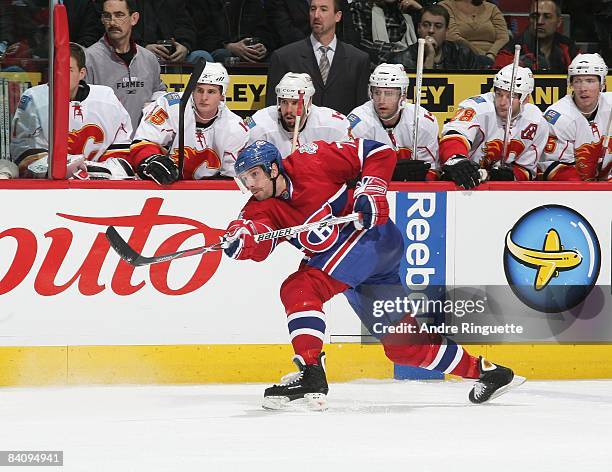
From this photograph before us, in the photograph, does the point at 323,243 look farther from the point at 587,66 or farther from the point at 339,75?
the point at 587,66

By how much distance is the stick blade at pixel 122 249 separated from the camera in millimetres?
5688

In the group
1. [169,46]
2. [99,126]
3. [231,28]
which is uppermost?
[231,28]

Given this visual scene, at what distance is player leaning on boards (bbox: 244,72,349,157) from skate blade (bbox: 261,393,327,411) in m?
1.43

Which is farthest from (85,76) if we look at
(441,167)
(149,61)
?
(441,167)

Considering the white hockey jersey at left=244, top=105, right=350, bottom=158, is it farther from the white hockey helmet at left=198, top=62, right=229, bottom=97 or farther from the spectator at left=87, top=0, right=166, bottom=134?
the spectator at left=87, top=0, right=166, bottom=134

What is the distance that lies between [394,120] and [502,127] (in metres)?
0.56

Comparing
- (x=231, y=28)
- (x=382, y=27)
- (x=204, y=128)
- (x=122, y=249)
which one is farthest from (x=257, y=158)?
(x=382, y=27)

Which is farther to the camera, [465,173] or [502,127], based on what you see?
[502,127]

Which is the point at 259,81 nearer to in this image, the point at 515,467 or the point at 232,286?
the point at 232,286

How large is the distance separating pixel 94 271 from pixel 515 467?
258 centimetres

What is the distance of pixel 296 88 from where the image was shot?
251 inches

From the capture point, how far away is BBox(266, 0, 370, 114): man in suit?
684cm

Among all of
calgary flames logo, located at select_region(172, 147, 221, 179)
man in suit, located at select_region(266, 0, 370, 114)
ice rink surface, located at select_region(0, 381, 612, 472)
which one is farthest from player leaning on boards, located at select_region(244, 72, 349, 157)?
ice rink surface, located at select_region(0, 381, 612, 472)

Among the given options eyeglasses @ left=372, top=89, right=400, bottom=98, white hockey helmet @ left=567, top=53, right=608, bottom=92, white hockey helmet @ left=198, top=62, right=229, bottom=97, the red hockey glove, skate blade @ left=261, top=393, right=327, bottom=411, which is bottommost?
skate blade @ left=261, top=393, right=327, bottom=411
